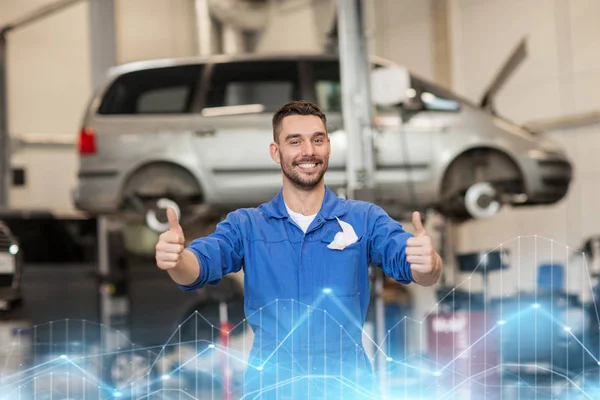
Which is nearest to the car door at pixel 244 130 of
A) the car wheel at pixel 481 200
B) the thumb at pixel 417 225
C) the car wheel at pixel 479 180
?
the car wheel at pixel 479 180

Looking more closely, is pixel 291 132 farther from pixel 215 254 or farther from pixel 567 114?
pixel 567 114

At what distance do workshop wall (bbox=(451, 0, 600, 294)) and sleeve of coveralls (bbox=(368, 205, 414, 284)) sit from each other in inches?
158

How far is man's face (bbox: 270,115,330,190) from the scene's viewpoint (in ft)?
5.95

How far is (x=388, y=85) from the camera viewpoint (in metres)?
4.61

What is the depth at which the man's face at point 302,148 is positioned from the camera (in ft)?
5.95

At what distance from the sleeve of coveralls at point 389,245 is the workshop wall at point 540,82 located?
4008 millimetres

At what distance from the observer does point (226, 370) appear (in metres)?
2.46

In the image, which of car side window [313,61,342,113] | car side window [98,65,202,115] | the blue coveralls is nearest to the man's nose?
the blue coveralls

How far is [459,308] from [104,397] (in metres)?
3.30

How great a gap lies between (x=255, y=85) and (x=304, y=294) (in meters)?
3.76

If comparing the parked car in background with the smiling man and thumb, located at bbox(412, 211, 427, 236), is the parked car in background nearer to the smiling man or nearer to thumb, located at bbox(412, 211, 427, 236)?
the smiling man

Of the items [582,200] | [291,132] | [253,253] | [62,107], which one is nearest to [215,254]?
[253,253]

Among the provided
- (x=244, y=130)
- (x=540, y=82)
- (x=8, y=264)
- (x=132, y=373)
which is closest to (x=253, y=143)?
(x=244, y=130)

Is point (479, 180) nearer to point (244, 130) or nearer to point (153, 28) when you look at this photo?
point (244, 130)
